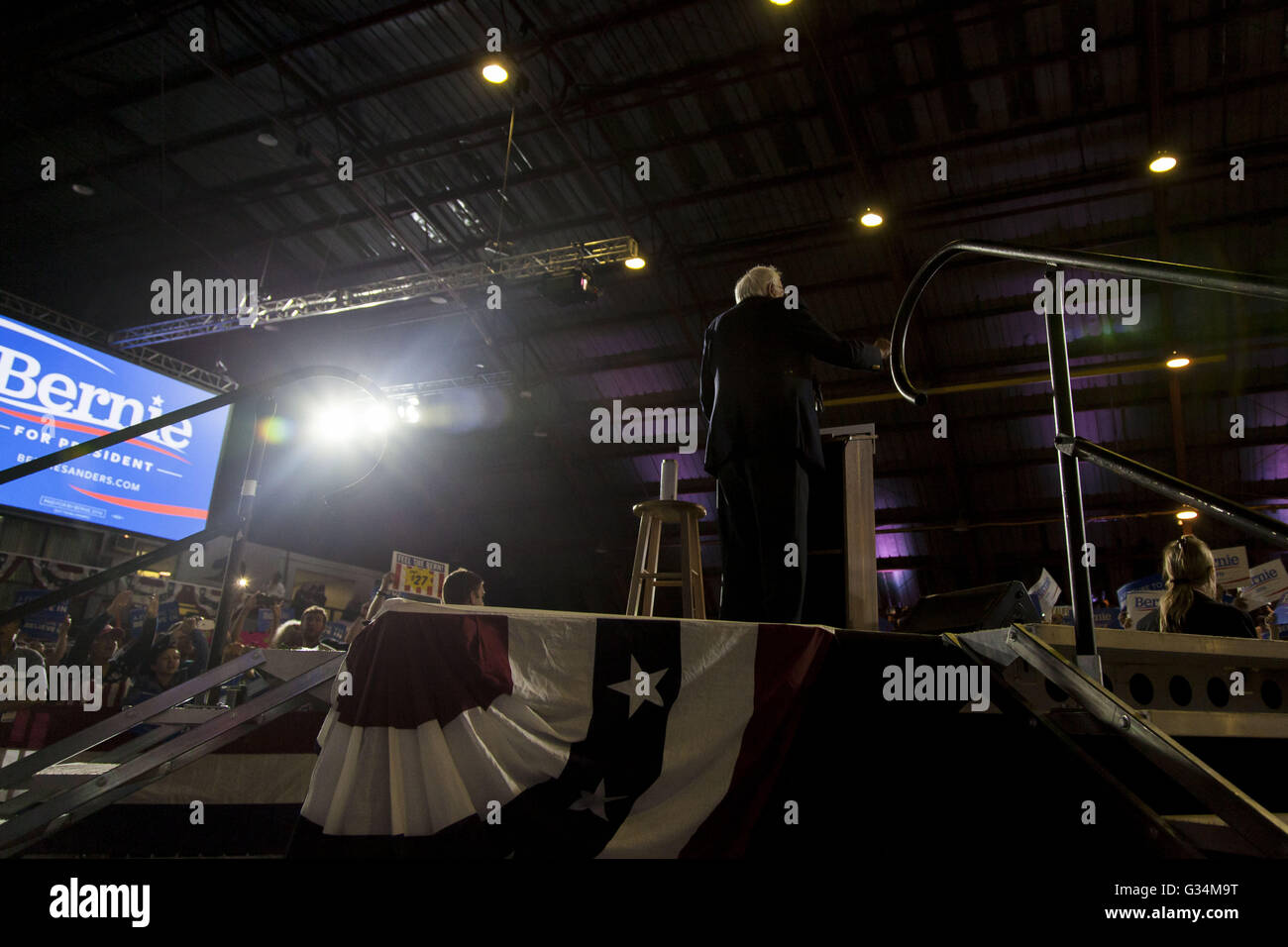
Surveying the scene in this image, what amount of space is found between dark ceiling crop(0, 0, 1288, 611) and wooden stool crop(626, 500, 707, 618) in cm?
624

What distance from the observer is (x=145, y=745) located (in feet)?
6.73

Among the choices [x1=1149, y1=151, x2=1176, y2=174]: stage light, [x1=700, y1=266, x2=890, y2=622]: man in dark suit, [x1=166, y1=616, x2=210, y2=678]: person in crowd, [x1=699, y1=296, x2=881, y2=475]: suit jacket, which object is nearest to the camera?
[x1=700, y1=266, x2=890, y2=622]: man in dark suit

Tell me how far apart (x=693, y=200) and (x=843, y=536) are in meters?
8.97

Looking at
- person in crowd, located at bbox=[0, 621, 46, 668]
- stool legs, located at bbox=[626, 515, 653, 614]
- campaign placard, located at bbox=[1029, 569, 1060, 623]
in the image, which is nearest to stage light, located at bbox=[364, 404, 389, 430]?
stool legs, located at bbox=[626, 515, 653, 614]

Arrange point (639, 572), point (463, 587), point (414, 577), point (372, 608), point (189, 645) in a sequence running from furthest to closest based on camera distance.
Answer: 1. point (414, 577)
2. point (189, 645)
3. point (463, 587)
4. point (372, 608)
5. point (639, 572)

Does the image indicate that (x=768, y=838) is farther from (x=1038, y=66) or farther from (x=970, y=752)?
→ (x=1038, y=66)

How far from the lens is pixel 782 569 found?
228 cm

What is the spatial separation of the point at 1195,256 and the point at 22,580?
53.1 ft

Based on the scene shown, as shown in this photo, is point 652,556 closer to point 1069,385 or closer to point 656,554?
point 656,554

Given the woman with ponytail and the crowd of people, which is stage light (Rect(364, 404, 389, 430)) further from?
the woman with ponytail

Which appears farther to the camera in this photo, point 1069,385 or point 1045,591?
point 1045,591

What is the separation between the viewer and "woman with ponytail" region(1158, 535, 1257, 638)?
2.56m

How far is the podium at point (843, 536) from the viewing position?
262 centimetres

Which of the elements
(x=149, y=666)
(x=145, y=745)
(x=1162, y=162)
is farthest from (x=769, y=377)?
(x=1162, y=162)
